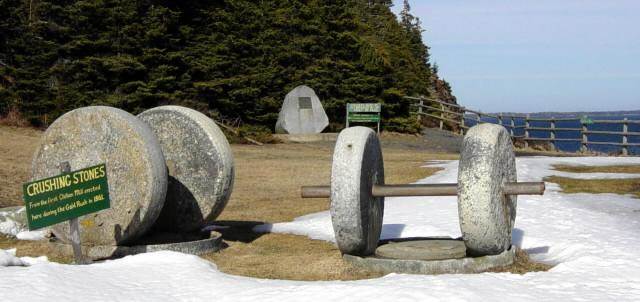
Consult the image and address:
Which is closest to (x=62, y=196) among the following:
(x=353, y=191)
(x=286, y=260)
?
(x=286, y=260)

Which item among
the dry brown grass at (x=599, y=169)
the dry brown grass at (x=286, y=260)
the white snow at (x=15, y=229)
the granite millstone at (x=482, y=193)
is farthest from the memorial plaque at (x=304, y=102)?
the granite millstone at (x=482, y=193)

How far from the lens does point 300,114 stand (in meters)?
29.5

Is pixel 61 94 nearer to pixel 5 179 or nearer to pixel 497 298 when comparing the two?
pixel 5 179

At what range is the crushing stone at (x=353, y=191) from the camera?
750 centimetres

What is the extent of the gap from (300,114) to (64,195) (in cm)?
2160

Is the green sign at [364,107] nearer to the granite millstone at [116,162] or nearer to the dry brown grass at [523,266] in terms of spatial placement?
the granite millstone at [116,162]

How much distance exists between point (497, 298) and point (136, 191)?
4.16 metres

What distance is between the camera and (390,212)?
11.6 metres

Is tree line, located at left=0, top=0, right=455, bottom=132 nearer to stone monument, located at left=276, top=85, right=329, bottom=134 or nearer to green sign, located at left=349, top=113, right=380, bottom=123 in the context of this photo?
stone monument, located at left=276, top=85, right=329, bottom=134

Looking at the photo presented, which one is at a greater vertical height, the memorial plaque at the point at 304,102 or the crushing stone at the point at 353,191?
the memorial plaque at the point at 304,102

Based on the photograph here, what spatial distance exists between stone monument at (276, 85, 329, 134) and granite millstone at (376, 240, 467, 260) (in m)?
20.8

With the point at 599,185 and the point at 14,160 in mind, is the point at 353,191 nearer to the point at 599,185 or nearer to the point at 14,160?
the point at 599,185

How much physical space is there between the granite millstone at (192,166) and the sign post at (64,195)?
182 cm

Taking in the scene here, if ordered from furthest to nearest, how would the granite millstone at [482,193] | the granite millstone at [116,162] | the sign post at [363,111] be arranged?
1. the sign post at [363,111]
2. the granite millstone at [116,162]
3. the granite millstone at [482,193]
